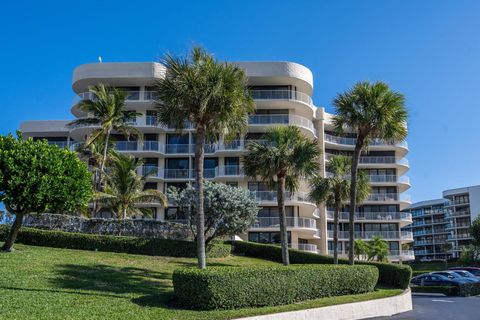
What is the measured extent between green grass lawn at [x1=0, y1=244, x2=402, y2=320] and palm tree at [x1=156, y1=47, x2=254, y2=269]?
3125mm

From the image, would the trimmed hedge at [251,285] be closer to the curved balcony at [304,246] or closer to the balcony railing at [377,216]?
the curved balcony at [304,246]

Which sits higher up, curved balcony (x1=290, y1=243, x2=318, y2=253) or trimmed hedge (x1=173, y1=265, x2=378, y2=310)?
curved balcony (x1=290, y1=243, x2=318, y2=253)

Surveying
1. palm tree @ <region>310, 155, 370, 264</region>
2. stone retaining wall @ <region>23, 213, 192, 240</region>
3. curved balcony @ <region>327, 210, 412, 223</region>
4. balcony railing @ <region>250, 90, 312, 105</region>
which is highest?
balcony railing @ <region>250, 90, 312, 105</region>

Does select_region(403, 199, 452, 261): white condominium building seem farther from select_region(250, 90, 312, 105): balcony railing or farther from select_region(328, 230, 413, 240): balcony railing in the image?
select_region(250, 90, 312, 105): balcony railing

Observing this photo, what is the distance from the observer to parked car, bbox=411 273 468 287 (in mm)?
31481

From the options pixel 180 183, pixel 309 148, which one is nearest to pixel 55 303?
pixel 309 148

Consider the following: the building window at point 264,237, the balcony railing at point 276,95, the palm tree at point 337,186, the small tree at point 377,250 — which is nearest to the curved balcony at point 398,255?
the small tree at point 377,250

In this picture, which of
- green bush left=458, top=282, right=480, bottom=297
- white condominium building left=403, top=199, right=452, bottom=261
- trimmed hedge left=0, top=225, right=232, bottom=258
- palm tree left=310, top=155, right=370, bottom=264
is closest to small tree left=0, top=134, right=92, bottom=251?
trimmed hedge left=0, top=225, right=232, bottom=258

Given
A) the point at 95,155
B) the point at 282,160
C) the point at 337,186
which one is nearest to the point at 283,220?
the point at 282,160

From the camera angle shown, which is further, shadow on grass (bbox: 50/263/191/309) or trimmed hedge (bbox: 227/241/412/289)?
trimmed hedge (bbox: 227/241/412/289)

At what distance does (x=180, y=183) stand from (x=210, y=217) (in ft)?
61.1

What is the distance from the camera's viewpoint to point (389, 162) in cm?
5738

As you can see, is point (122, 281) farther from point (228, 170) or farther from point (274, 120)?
point (274, 120)

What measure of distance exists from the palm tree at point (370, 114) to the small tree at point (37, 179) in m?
13.2
